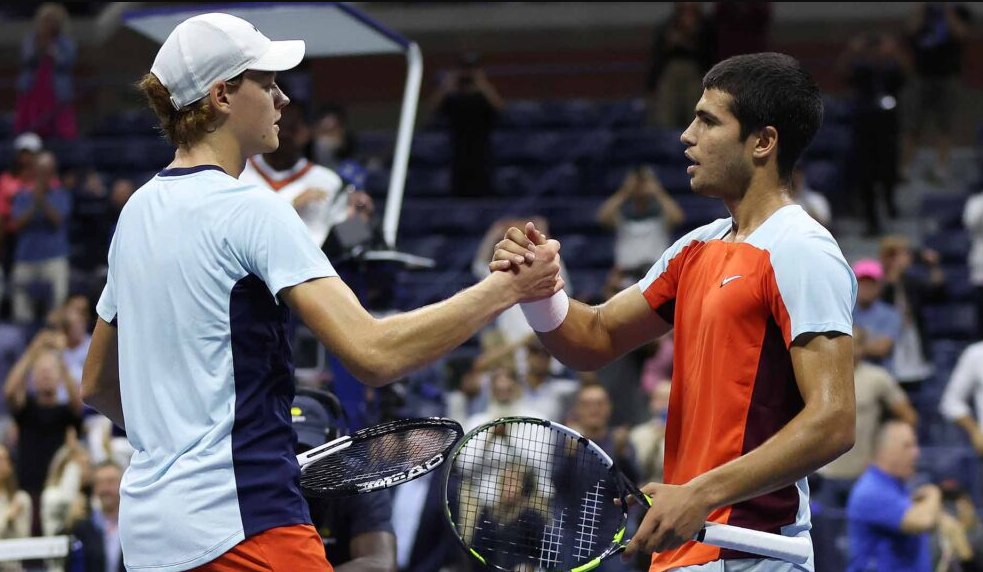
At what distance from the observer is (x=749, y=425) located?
351cm

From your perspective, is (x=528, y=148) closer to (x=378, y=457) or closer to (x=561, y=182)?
(x=561, y=182)

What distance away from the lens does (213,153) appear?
3.34m

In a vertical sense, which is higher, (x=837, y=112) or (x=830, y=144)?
(x=837, y=112)

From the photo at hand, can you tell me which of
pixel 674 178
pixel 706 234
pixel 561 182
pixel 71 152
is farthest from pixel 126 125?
pixel 706 234

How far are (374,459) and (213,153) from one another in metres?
0.80

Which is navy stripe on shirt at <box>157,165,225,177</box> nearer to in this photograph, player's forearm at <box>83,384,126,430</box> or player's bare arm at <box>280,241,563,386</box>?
player's bare arm at <box>280,241,563,386</box>

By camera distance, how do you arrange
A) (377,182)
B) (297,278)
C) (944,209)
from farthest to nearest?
(377,182), (944,209), (297,278)

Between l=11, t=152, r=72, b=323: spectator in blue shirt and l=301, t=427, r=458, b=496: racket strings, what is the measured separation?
33.1 feet

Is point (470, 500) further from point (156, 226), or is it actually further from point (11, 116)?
point (11, 116)

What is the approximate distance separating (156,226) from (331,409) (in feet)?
5.26

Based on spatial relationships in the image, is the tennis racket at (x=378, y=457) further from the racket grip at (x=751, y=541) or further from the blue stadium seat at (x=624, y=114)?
the blue stadium seat at (x=624, y=114)

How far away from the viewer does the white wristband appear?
3.99m

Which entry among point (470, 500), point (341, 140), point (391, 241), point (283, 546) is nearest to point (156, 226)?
point (283, 546)

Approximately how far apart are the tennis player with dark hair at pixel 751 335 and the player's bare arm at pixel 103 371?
89 cm
